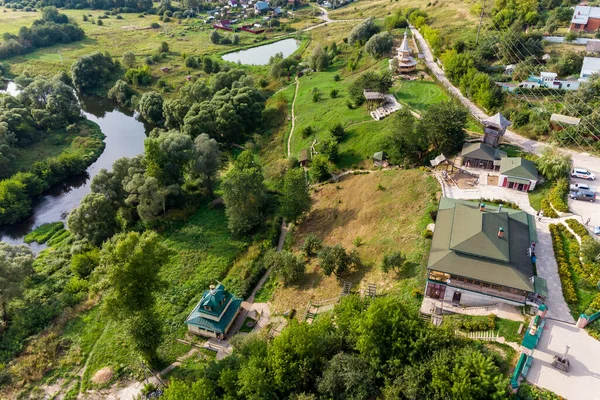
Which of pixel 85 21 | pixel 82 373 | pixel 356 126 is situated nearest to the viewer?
pixel 82 373

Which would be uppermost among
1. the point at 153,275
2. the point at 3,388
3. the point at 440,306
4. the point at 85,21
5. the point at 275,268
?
the point at 85,21

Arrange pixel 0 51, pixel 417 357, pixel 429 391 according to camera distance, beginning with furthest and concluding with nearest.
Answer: pixel 0 51 → pixel 417 357 → pixel 429 391

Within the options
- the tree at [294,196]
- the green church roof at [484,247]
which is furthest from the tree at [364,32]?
the green church roof at [484,247]

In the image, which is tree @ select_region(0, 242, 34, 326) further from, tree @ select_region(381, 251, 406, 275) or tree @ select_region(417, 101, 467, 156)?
tree @ select_region(417, 101, 467, 156)

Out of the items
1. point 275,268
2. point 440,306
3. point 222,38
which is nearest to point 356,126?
point 275,268

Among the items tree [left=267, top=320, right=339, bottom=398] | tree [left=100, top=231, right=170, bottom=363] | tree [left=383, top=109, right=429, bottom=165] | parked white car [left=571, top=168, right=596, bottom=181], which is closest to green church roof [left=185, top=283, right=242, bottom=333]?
tree [left=100, top=231, right=170, bottom=363]

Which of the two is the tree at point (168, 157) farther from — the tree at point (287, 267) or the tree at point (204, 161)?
the tree at point (287, 267)

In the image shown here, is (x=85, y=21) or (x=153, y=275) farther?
(x=85, y=21)

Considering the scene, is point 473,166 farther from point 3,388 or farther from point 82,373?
point 3,388
